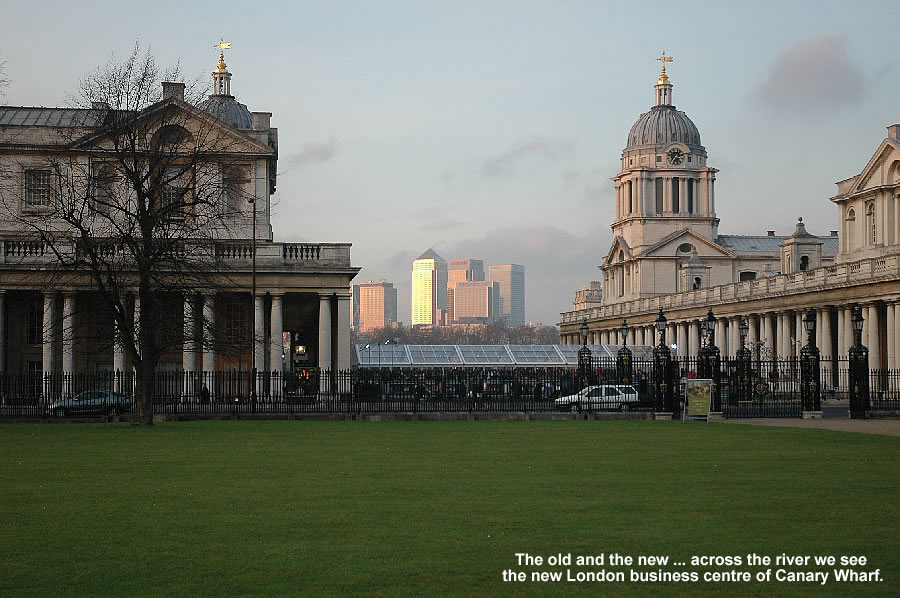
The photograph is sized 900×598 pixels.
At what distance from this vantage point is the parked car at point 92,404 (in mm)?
46156

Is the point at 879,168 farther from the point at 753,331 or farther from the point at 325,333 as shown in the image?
the point at 325,333

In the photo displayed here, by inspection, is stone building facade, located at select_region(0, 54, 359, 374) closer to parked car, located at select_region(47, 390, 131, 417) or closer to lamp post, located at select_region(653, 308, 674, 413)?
parked car, located at select_region(47, 390, 131, 417)

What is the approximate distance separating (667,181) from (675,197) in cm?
222

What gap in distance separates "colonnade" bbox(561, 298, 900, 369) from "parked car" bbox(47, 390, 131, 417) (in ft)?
112

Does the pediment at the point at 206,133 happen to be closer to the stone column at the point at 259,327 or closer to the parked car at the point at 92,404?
the stone column at the point at 259,327

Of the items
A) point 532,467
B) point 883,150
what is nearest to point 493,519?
point 532,467

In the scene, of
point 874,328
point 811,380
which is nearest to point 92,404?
point 811,380

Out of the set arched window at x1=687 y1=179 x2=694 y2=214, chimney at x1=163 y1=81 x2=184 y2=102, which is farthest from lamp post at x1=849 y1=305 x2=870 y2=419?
arched window at x1=687 y1=179 x2=694 y2=214

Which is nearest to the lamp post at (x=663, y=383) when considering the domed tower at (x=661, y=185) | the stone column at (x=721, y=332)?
→ the stone column at (x=721, y=332)

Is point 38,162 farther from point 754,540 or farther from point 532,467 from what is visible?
point 754,540

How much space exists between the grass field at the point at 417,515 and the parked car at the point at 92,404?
18978 millimetres

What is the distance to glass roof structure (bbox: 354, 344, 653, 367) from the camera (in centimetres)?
8100

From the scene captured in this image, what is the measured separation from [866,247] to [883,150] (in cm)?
735

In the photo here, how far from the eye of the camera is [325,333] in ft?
184
